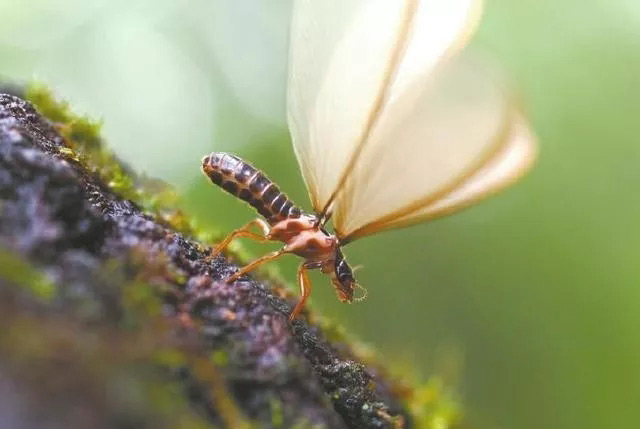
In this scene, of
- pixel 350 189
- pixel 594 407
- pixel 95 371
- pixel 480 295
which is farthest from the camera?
pixel 480 295

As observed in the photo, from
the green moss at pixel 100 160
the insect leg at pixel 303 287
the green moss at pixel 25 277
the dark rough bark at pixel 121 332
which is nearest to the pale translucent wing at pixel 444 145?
the insect leg at pixel 303 287

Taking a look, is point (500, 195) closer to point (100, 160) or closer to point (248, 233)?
point (248, 233)

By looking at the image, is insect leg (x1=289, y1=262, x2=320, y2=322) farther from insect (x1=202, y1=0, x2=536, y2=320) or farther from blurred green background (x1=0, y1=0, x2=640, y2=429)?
blurred green background (x1=0, y1=0, x2=640, y2=429)

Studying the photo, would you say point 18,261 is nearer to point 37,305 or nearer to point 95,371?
point 37,305

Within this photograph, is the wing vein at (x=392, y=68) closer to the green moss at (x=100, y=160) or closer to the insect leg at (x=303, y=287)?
the insect leg at (x=303, y=287)

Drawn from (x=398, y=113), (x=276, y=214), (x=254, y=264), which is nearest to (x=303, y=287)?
(x=254, y=264)

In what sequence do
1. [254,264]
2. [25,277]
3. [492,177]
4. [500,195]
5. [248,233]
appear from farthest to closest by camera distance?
[500,195] < [248,233] < [492,177] < [254,264] < [25,277]

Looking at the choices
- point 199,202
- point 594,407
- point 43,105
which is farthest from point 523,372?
point 43,105
